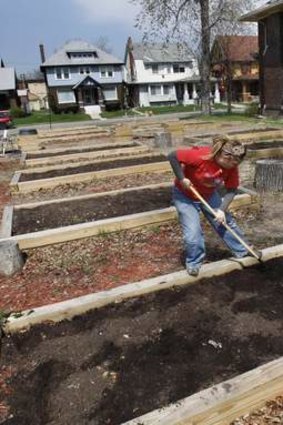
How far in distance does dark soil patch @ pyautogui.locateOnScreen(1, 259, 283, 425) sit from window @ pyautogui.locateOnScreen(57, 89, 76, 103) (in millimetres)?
53062

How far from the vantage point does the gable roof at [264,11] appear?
2302 centimetres

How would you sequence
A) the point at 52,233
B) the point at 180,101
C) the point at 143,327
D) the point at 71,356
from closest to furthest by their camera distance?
the point at 71,356
the point at 143,327
the point at 52,233
the point at 180,101

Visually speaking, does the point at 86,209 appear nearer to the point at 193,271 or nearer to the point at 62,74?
the point at 193,271

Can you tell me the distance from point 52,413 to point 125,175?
7.33 m

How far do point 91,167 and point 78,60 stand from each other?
161ft

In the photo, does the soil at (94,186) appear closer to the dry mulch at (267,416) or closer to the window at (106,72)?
the dry mulch at (267,416)

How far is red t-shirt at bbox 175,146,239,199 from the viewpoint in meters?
3.91

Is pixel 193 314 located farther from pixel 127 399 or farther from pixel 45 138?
pixel 45 138

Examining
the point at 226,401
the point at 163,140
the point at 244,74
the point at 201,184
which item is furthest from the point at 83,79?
the point at 226,401

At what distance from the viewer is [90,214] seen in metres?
6.78

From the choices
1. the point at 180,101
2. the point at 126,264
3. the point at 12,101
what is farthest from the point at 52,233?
the point at 180,101

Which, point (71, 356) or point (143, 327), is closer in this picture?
point (71, 356)

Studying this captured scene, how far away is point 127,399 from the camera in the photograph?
2.75 meters

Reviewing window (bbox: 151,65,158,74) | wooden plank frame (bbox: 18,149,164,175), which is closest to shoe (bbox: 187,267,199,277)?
wooden plank frame (bbox: 18,149,164,175)
